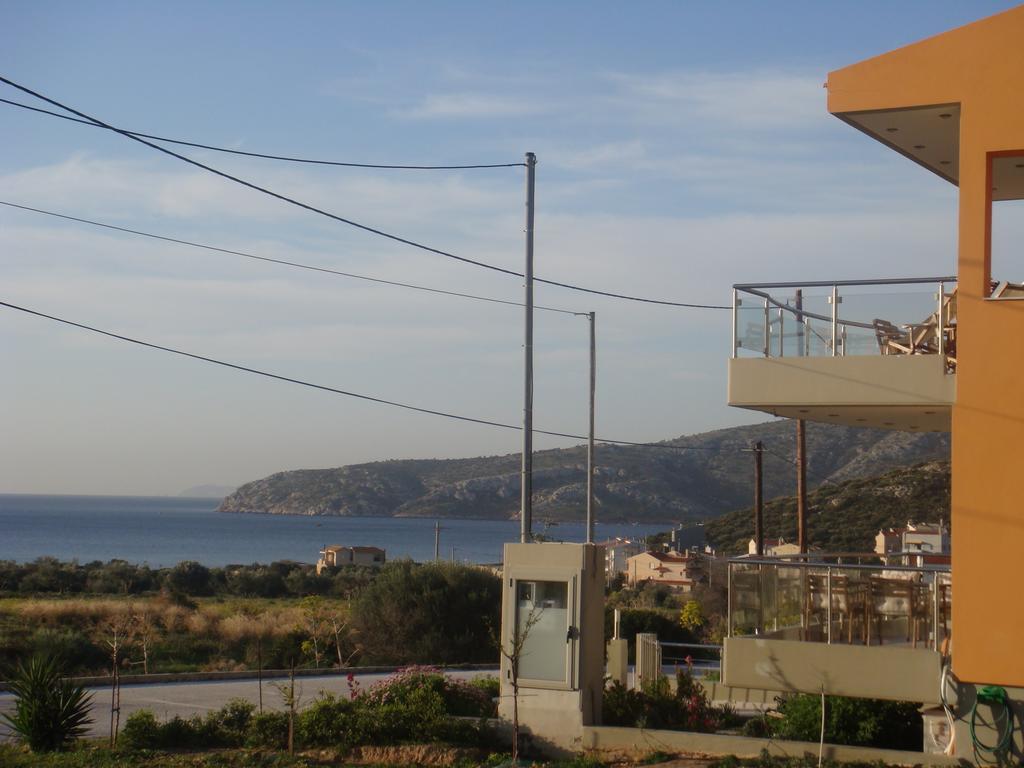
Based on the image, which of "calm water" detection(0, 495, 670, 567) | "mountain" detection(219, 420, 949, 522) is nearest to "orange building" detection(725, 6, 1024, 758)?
"mountain" detection(219, 420, 949, 522)

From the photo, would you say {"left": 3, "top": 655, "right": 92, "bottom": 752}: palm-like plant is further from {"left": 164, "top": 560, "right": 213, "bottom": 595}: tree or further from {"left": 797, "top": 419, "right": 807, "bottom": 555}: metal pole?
{"left": 164, "top": 560, "right": 213, "bottom": 595}: tree

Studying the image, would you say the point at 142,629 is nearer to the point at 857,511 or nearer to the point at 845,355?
the point at 845,355

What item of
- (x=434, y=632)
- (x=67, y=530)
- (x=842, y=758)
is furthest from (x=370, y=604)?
(x=67, y=530)

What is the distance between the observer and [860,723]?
14555 millimetres

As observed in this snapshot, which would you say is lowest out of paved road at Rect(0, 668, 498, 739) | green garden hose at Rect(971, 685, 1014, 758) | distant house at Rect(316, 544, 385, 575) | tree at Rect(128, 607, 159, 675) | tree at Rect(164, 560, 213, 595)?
distant house at Rect(316, 544, 385, 575)

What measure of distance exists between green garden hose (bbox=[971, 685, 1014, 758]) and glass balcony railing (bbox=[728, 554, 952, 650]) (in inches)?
34.7

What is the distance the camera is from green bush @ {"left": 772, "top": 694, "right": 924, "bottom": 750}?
14.5 metres

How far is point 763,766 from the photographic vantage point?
13.2m

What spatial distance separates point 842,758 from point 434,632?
16769 millimetres

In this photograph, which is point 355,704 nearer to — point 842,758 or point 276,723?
point 276,723

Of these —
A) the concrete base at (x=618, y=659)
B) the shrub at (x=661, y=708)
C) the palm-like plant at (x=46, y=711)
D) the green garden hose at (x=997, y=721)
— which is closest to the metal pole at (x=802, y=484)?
the concrete base at (x=618, y=659)

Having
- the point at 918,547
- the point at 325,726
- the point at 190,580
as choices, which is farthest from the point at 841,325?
the point at 190,580

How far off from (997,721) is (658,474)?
10014 centimetres

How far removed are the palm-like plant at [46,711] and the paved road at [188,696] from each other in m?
0.91
